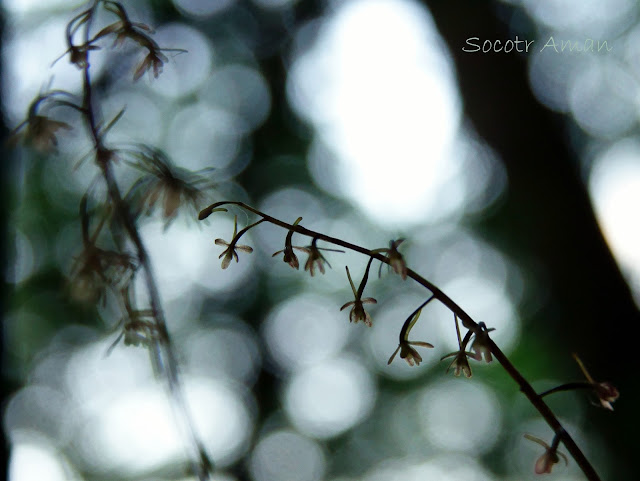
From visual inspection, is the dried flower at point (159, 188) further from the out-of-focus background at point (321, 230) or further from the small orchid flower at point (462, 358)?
the out-of-focus background at point (321, 230)

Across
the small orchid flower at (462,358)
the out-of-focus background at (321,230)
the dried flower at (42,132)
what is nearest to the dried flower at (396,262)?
the small orchid flower at (462,358)

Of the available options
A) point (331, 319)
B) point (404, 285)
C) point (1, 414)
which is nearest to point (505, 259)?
point (404, 285)

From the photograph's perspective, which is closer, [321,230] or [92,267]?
[92,267]

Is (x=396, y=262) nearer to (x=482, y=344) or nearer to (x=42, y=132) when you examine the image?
(x=482, y=344)

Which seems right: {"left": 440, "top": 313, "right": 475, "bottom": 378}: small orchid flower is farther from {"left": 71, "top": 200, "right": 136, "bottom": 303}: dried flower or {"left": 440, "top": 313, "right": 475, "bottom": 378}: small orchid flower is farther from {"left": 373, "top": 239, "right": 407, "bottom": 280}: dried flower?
{"left": 71, "top": 200, "right": 136, "bottom": 303}: dried flower

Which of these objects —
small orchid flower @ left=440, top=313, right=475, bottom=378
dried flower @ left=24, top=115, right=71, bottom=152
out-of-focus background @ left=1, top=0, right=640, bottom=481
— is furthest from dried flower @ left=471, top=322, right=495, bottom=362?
out-of-focus background @ left=1, top=0, right=640, bottom=481

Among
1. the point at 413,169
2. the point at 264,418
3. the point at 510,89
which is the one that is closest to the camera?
the point at 510,89

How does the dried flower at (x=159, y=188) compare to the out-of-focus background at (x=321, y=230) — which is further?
the out-of-focus background at (x=321, y=230)

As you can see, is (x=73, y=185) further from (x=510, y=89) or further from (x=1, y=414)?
(x=1, y=414)

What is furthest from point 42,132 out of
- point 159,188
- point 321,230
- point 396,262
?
point 321,230
